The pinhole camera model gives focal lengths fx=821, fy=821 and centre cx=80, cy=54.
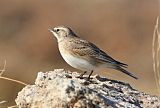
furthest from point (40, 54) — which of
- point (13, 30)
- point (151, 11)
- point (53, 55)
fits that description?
point (151, 11)

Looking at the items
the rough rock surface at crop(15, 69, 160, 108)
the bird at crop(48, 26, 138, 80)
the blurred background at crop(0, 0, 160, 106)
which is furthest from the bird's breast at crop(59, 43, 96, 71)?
the blurred background at crop(0, 0, 160, 106)

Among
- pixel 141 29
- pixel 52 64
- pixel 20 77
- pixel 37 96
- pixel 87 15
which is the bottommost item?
pixel 37 96

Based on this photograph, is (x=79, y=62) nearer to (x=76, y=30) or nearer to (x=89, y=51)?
(x=89, y=51)

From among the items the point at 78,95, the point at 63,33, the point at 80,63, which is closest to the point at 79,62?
the point at 80,63

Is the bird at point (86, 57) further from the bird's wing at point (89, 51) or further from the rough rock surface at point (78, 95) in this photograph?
the rough rock surface at point (78, 95)

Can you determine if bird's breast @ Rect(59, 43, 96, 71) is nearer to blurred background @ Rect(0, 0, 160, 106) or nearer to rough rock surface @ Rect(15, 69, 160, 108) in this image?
rough rock surface @ Rect(15, 69, 160, 108)

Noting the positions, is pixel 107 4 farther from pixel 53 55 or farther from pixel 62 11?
pixel 53 55
